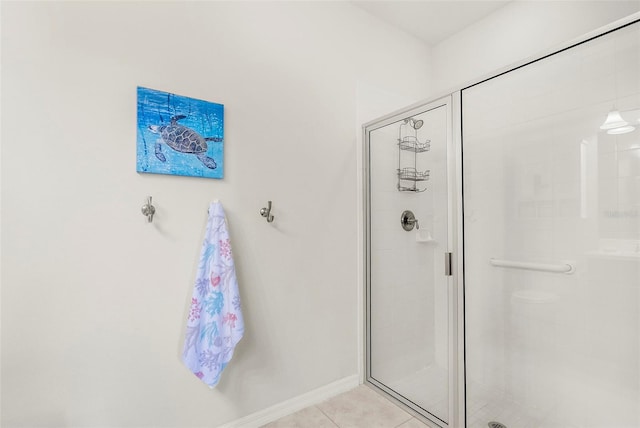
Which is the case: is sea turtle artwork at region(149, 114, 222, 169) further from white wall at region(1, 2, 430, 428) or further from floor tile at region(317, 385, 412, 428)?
floor tile at region(317, 385, 412, 428)

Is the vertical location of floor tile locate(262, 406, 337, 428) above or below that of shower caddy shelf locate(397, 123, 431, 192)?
below

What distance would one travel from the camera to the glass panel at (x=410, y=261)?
176 cm

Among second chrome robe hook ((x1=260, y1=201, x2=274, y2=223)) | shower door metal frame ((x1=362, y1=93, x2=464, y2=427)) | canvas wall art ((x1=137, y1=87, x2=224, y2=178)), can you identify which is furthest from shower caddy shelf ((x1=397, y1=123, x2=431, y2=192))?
canvas wall art ((x1=137, y1=87, x2=224, y2=178))

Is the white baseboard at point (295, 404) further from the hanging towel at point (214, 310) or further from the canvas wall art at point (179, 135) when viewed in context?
the canvas wall art at point (179, 135)

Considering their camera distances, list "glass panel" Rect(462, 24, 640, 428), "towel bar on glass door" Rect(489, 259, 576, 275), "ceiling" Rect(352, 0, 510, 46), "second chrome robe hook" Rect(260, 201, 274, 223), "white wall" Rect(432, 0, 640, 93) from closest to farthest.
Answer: "glass panel" Rect(462, 24, 640, 428)
"towel bar on glass door" Rect(489, 259, 576, 275)
"second chrome robe hook" Rect(260, 201, 274, 223)
"white wall" Rect(432, 0, 640, 93)
"ceiling" Rect(352, 0, 510, 46)

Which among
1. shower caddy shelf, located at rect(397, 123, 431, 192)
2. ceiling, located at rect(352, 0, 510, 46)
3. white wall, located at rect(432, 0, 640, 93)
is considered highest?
ceiling, located at rect(352, 0, 510, 46)

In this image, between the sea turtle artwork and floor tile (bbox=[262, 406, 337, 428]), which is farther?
floor tile (bbox=[262, 406, 337, 428])

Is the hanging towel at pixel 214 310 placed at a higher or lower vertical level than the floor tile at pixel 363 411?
higher

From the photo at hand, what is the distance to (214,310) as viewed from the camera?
1.49 metres

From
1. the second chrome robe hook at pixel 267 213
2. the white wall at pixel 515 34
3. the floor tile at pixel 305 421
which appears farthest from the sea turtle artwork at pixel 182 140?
the floor tile at pixel 305 421

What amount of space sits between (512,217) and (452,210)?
279 millimetres

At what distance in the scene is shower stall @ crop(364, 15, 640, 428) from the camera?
1201 mm

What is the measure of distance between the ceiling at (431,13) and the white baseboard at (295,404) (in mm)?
2620

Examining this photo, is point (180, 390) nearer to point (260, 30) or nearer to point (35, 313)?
point (35, 313)
